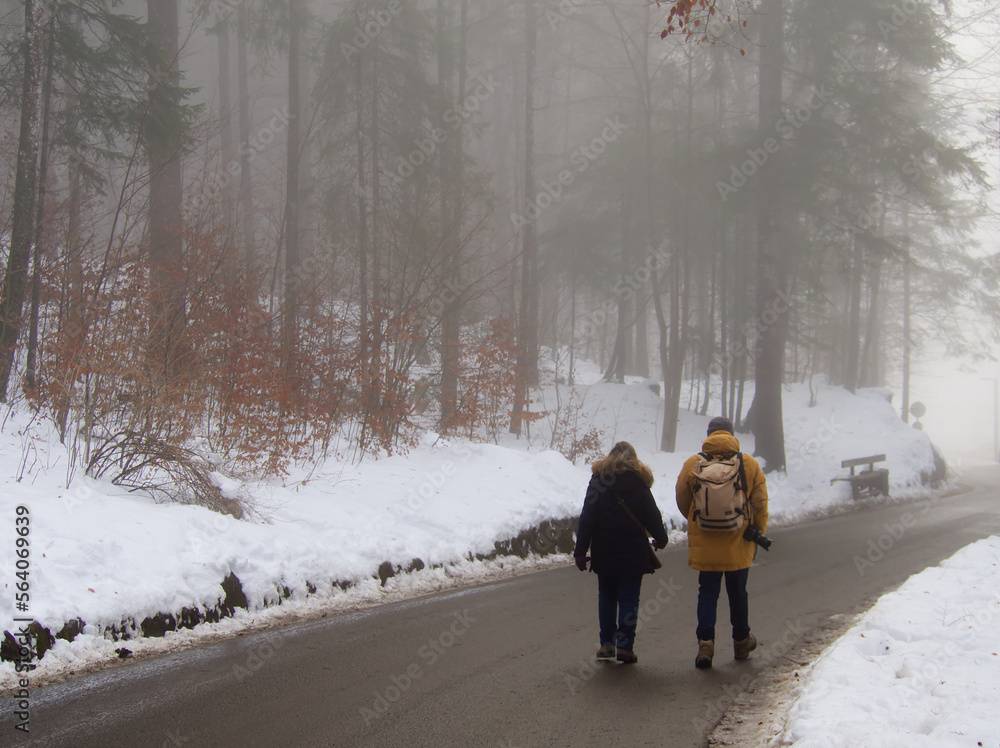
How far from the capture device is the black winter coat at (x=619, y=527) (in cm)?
612

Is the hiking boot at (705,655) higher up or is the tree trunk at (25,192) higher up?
the tree trunk at (25,192)

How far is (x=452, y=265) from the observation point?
1616 centimetres

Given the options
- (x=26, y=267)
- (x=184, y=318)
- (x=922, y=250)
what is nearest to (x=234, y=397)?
(x=184, y=318)

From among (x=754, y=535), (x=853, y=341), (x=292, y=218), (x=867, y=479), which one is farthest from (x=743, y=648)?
(x=853, y=341)

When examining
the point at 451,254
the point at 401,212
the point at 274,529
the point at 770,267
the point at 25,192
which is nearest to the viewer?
the point at 274,529

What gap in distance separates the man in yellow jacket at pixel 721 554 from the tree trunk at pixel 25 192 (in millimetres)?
10052

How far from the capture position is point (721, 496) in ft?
20.0

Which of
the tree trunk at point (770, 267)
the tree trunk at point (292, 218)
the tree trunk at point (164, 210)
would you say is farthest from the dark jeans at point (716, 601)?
the tree trunk at point (770, 267)

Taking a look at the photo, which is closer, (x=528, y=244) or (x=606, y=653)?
(x=606, y=653)

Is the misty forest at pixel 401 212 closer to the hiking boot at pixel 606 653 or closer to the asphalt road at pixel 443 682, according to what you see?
the asphalt road at pixel 443 682

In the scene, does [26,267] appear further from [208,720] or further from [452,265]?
[208,720]

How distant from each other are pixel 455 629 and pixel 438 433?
8514 mm

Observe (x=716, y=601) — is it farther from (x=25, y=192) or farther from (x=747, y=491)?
(x=25, y=192)

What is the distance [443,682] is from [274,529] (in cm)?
361
